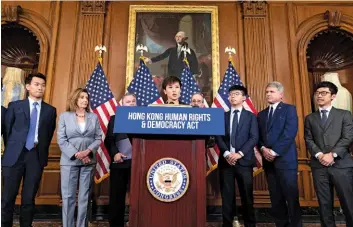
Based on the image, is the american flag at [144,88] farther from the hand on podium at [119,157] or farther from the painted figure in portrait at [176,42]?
the hand on podium at [119,157]

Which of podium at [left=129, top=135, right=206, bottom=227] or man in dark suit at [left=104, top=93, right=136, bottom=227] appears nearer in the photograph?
podium at [left=129, top=135, right=206, bottom=227]

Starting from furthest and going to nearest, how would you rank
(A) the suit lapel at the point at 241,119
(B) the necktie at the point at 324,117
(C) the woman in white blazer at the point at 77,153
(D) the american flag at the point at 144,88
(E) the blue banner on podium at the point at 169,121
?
(D) the american flag at the point at 144,88 < (A) the suit lapel at the point at 241,119 < (B) the necktie at the point at 324,117 < (C) the woman in white blazer at the point at 77,153 < (E) the blue banner on podium at the point at 169,121

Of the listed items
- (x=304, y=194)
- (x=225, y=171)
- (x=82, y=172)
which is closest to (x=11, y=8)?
(x=82, y=172)

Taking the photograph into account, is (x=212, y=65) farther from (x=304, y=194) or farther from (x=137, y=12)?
(x=304, y=194)

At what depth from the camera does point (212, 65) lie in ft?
18.3

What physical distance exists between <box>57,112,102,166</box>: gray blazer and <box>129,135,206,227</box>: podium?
44.4 inches

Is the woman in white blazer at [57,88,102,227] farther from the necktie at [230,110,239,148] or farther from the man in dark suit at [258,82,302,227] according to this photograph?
the man in dark suit at [258,82,302,227]

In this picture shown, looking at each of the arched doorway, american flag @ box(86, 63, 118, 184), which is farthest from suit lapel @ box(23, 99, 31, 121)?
the arched doorway

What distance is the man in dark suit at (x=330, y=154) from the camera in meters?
3.19

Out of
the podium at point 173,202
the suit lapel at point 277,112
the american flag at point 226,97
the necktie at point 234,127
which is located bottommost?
the podium at point 173,202

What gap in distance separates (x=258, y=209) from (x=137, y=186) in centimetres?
325

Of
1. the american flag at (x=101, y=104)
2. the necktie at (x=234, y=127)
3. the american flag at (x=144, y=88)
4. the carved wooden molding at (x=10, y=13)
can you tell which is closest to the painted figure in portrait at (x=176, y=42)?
the american flag at (x=144, y=88)

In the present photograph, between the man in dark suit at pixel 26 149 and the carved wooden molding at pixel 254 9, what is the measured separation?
3949 mm

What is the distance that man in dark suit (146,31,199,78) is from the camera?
5.59 metres
